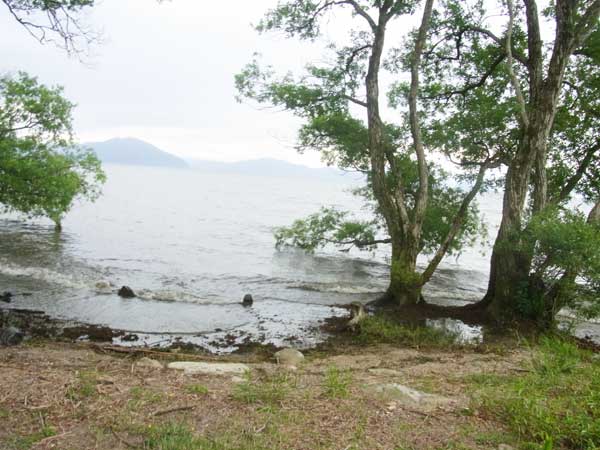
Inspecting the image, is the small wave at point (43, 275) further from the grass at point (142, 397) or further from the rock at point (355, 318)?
the grass at point (142, 397)

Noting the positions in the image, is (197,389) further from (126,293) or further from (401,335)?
(126,293)

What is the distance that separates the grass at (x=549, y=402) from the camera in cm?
402

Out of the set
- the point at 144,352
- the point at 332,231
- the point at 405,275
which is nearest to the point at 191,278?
the point at 332,231

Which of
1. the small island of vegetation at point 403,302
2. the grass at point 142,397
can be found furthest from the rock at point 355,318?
A: the grass at point 142,397

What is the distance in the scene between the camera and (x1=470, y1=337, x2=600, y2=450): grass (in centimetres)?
402

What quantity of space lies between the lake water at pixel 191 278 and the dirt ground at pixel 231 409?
4999mm

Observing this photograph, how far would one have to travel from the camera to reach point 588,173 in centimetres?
1428

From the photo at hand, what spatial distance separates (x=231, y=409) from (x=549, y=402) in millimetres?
3375

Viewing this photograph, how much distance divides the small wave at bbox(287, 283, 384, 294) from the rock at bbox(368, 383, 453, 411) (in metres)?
12.2

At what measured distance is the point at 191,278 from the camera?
19.2m

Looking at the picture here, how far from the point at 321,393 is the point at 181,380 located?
1.68 m

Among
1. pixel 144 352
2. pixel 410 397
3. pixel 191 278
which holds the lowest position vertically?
pixel 191 278

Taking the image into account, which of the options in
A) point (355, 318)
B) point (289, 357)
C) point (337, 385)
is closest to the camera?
point (337, 385)

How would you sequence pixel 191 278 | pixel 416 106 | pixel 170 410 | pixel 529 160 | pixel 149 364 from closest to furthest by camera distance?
pixel 170 410 → pixel 149 364 → pixel 529 160 → pixel 416 106 → pixel 191 278
